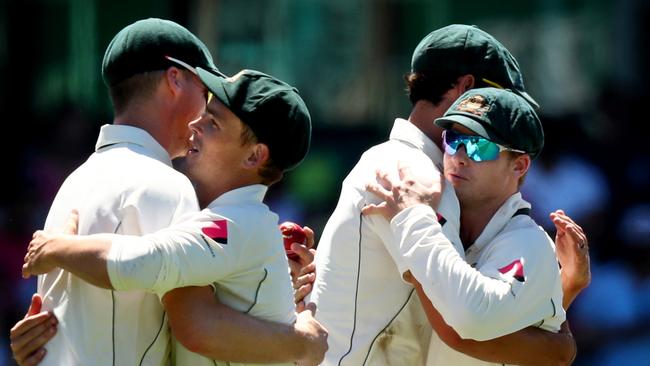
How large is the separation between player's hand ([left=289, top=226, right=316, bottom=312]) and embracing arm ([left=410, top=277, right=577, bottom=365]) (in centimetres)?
56

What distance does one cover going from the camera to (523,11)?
12.8 m

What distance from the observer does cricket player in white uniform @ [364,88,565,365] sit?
13.5 feet

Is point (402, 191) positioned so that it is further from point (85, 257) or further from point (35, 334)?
Answer: point (35, 334)

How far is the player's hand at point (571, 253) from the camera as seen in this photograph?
465 centimetres

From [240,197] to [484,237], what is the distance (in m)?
0.78

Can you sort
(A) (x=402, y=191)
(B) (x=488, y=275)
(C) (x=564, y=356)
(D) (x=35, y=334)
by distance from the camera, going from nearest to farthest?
(D) (x=35, y=334), (B) (x=488, y=275), (A) (x=402, y=191), (C) (x=564, y=356)

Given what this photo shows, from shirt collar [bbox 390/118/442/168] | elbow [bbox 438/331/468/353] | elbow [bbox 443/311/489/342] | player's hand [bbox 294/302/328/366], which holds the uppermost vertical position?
shirt collar [bbox 390/118/442/168]

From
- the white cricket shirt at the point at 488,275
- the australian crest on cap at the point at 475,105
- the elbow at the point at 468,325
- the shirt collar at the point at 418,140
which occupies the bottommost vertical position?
the elbow at the point at 468,325

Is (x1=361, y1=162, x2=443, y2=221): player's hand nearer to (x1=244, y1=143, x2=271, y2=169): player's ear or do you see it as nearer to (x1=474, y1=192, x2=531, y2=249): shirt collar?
(x1=474, y1=192, x2=531, y2=249): shirt collar

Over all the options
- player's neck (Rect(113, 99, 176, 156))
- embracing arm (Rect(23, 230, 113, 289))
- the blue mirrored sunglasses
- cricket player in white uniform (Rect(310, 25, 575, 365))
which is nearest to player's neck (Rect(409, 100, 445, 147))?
cricket player in white uniform (Rect(310, 25, 575, 365))

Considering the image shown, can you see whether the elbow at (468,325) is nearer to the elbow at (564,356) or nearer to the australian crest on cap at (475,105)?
the elbow at (564,356)

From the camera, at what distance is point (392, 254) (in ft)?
14.1

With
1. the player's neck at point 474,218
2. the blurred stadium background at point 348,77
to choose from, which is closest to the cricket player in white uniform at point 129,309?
the player's neck at point 474,218

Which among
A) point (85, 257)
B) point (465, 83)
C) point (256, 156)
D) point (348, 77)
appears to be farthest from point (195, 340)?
point (348, 77)
